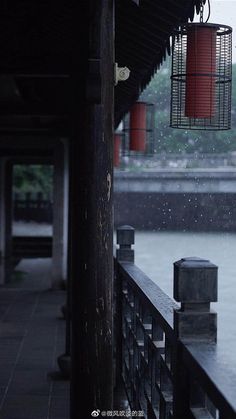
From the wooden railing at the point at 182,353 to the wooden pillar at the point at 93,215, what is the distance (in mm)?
228

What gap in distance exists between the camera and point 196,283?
7.22 feet

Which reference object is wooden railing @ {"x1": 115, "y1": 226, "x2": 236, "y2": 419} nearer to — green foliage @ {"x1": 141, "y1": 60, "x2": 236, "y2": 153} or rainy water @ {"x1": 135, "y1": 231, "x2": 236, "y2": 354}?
rainy water @ {"x1": 135, "y1": 231, "x2": 236, "y2": 354}

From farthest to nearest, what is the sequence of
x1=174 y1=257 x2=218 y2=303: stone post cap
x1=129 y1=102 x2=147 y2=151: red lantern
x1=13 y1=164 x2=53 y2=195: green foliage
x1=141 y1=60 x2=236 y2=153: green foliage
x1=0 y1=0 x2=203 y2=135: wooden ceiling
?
x1=141 y1=60 x2=236 y2=153: green foliage, x1=13 y1=164 x2=53 y2=195: green foliage, x1=129 y1=102 x2=147 y2=151: red lantern, x1=0 y1=0 x2=203 y2=135: wooden ceiling, x1=174 y1=257 x2=218 y2=303: stone post cap

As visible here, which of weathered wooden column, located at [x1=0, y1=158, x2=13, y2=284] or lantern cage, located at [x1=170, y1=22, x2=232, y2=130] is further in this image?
weathered wooden column, located at [x1=0, y1=158, x2=13, y2=284]

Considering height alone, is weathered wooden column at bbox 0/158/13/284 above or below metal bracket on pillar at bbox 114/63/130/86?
below

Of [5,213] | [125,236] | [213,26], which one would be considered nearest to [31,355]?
[125,236]

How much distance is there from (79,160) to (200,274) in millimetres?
898

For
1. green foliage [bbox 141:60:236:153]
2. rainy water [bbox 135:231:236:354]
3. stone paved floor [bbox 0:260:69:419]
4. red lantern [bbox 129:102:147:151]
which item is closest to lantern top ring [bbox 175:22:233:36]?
stone paved floor [bbox 0:260:69:419]

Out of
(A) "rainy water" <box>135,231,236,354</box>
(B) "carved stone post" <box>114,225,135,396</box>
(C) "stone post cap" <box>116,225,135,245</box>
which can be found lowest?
(A) "rainy water" <box>135,231,236,354</box>

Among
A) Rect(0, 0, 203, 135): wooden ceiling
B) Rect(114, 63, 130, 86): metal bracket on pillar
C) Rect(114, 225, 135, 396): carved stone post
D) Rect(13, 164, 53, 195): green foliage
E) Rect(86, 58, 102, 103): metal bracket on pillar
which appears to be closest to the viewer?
Rect(86, 58, 102, 103): metal bracket on pillar

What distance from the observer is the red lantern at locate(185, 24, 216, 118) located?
10.5ft

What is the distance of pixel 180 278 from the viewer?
7.25 feet

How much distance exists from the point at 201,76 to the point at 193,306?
4.31 ft

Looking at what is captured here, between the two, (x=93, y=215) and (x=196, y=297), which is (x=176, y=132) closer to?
(x=93, y=215)
